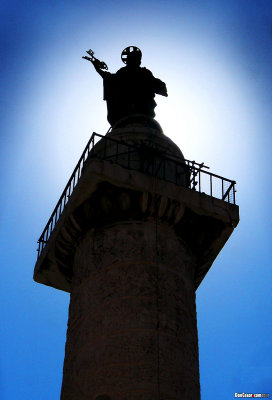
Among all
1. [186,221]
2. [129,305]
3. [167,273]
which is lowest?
[129,305]

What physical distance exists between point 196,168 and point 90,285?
3830 millimetres

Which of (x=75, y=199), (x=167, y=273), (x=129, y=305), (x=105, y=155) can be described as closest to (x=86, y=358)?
(x=129, y=305)

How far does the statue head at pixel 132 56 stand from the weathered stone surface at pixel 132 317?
307 inches

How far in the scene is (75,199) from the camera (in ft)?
51.8

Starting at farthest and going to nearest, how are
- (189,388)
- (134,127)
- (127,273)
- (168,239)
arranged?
(134,127) < (168,239) < (127,273) < (189,388)

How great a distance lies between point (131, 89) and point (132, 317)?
9.06m

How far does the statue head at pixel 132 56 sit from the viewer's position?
22.0 meters

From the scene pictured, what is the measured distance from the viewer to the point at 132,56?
22188 mm

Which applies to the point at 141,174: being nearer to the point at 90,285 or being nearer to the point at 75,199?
the point at 75,199

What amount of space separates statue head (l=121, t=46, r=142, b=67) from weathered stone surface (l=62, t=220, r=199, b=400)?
779cm

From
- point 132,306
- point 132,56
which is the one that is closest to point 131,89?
point 132,56

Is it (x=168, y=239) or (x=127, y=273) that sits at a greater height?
(x=168, y=239)

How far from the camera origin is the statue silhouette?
20812 mm

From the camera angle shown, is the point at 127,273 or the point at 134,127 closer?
the point at 127,273
